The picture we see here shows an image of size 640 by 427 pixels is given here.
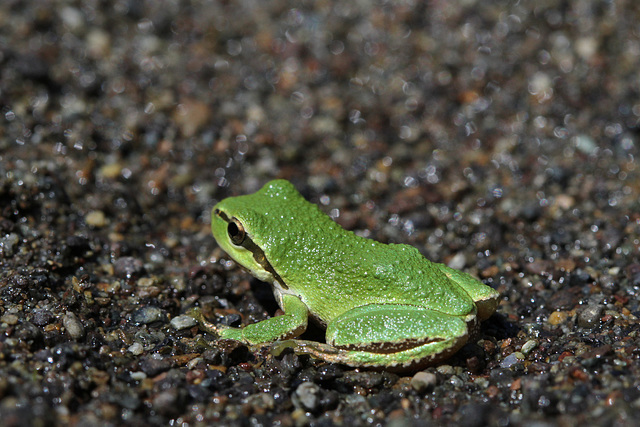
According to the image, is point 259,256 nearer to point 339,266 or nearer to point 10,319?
point 339,266

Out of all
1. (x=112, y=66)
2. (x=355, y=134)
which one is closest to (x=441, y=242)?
(x=355, y=134)

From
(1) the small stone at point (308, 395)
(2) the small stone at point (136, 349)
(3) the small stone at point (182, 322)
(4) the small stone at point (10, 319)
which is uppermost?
(1) the small stone at point (308, 395)

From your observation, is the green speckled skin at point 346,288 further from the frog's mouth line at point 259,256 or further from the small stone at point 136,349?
the small stone at point 136,349

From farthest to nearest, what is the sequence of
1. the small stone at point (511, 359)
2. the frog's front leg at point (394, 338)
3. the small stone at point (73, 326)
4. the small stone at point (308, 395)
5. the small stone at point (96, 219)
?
the small stone at point (96, 219), the small stone at point (511, 359), the small stone at point (73, 326), the frog's front leg at point (394, 338), the small stone at point (308, 395)

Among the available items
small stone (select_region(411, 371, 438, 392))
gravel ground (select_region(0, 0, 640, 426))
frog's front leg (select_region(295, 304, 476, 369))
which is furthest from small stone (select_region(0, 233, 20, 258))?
small stone (select_region(411, 371, 438, 392))

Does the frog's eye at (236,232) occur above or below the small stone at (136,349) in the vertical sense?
above

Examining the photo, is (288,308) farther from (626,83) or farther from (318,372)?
(626,83)

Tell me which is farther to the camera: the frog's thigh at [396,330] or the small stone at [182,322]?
the small stone at [182,322]

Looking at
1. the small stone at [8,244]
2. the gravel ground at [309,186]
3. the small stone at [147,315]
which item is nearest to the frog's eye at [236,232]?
the gravel ground at [309,186]
